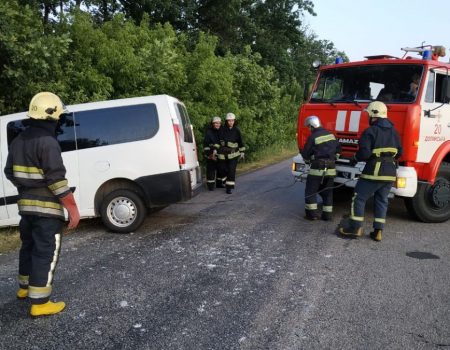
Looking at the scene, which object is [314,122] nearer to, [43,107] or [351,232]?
[351,232]

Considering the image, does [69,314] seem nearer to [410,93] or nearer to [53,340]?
[53,340]

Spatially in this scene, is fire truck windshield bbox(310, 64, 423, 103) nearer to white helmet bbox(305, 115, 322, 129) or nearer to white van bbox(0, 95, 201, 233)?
white helmet bbox(305, 115, 322, 129)

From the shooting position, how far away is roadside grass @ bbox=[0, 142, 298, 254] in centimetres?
596

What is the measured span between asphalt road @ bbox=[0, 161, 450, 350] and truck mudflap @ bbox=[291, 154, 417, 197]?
2.18 ft

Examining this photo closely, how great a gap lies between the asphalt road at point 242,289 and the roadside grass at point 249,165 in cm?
Result: 39

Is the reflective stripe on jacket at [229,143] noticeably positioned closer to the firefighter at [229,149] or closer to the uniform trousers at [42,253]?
the firefighter at [229,149]

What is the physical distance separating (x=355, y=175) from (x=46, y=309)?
486 cm

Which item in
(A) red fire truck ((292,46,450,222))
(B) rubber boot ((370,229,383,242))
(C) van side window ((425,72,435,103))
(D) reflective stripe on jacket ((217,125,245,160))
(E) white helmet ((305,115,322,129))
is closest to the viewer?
(B) rubber boot ((370,229,383,242))

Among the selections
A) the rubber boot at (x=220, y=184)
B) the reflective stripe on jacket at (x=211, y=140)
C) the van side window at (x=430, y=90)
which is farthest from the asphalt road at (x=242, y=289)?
the rubber boot at (x=220, y=184)

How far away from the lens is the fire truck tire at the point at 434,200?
→ 22.4 feet

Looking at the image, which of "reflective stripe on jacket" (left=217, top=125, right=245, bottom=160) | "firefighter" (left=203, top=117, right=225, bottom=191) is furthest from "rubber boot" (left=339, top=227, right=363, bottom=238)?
"firefighter" (left=203, top=117, right=225, bottom=191)

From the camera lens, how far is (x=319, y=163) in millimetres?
6953

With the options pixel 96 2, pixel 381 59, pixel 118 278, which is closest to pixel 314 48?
pixel 96 2

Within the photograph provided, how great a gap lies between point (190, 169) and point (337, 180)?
7.93 feet
